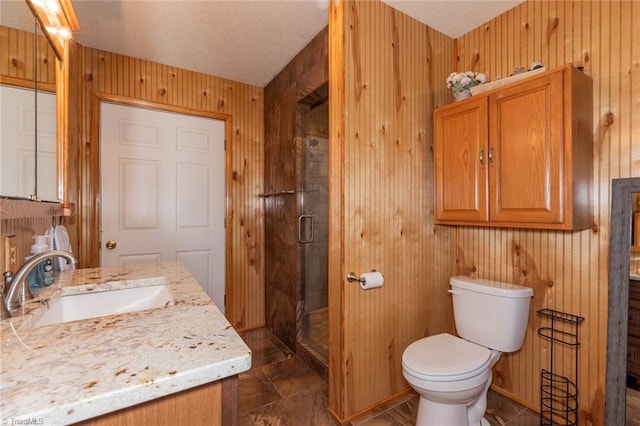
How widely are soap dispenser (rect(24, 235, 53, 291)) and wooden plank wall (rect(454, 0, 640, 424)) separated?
2.34 meters

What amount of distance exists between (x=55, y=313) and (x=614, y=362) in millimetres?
2434

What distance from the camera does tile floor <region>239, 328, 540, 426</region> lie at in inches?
65.0

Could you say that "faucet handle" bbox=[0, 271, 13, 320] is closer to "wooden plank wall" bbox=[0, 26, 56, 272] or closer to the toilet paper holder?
"wooden plank wall" bbox=[0, 26, 56, 272]

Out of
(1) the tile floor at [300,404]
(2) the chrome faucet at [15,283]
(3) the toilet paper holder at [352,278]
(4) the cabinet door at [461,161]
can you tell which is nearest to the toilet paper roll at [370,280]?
(3) the toilet paper holder at [352,278]

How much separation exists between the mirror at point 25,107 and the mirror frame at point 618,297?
94.4 inches

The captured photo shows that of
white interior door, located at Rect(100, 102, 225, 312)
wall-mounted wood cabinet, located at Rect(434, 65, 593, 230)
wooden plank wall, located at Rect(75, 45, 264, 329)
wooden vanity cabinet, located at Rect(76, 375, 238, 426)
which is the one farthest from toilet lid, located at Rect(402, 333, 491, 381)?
white interior door, located at Rect(100, 102, 225, 312)

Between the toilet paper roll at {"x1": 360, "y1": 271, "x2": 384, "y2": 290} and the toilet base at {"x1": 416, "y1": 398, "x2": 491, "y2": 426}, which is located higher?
the toilet paper roll at {"x1": 360, "y1": 271, "x2": 384, "y2": 290}

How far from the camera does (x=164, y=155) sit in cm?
254

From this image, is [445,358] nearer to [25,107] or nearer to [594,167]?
[594,167]

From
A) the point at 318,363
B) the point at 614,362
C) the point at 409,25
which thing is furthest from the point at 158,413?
the point at 409,25

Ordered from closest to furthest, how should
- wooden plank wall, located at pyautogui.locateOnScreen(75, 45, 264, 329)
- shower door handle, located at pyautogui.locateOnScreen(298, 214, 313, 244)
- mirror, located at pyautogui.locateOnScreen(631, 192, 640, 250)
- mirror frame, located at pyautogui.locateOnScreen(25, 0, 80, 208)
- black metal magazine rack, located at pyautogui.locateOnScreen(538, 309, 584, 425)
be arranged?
mirror frame, located at pyautogui.locateOnScreen(25, 0, 80, 208)
mirror, located at pyautogui.locateOnScreen(631, 192, 640, 250)
black metal magazine rack, located at pyautogui.locateOnScreen(538, 309, 584, 425)
wooden plank wall, located at pyautogui.locateOnScreen(75, 45, 264, 329)
shower door handle, located at pyautogui.locateOnScreen(298, 214, 313, 244)

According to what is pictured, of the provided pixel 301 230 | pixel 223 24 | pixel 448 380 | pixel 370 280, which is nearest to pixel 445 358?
pixel 448 380

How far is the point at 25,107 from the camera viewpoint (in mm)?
973

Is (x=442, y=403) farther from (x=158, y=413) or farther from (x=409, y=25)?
(x=409, y=25)
